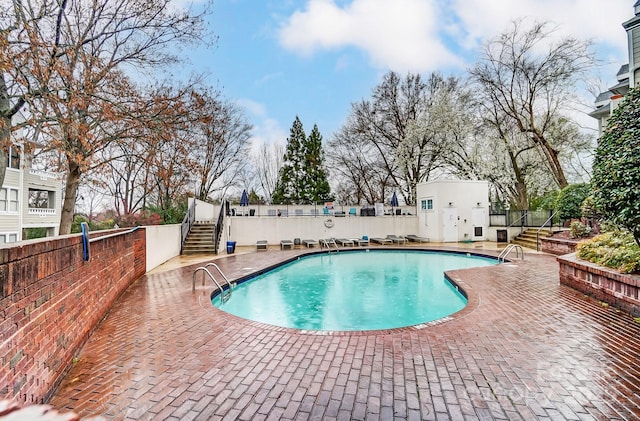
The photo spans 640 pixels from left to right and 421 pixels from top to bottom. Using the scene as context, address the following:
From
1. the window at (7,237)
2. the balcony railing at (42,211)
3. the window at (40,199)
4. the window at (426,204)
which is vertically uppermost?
the window at (40,199)

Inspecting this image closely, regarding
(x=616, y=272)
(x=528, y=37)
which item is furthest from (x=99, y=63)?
(x=528, y=37)

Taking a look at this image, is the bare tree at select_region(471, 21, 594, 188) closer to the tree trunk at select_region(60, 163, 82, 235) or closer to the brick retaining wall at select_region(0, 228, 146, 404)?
the brick retaining wall at select_region(0, 228, 146, 404)

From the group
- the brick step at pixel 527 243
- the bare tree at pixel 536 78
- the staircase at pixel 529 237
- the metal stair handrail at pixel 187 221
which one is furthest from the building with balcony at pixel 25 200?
the bare tree at pixel 536 78

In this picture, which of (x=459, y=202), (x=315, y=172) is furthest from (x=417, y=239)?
(x=315, y=172)

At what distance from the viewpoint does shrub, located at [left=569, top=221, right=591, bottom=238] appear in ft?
37.2

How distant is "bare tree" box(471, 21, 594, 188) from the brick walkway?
15.8m

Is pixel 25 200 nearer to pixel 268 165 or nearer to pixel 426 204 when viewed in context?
pixel 268 165

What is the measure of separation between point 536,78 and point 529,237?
8548mm

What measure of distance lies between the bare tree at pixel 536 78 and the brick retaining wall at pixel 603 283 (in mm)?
12793

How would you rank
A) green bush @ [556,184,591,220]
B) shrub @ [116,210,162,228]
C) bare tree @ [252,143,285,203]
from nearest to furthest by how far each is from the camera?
green bush @ [556,184,591,220], shrub @ [116,210,162,228], bare tree @ [252,143,285,203]

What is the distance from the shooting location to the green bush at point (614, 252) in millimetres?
5047

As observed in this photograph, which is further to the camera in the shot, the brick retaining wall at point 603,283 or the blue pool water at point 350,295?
the blue pool water at point 350,295

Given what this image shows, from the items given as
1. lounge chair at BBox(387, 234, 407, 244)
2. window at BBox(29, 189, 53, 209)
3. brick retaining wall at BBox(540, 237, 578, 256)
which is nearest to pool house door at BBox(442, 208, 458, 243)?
lounge chair at BBox(387, 234, 407, 244)

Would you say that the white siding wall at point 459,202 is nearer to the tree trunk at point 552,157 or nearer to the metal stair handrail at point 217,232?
the tree trunk at point 552,157
